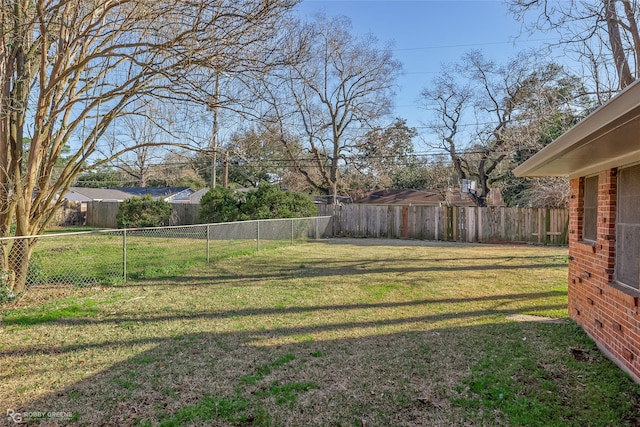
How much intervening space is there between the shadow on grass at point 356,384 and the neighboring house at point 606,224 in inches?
11.4

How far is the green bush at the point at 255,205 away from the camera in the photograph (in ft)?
53.0

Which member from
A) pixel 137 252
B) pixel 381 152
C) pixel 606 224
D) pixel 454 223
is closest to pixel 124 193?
pixel 381 152

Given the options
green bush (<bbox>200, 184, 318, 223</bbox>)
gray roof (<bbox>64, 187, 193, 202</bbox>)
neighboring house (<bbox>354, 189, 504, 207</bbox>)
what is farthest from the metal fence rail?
gray roof (<bbox>64, 187, 193, 202</bbox>)

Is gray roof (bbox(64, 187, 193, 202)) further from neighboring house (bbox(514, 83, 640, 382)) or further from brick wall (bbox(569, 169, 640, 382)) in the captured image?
neighboring house (bbox(514, 83, 640, 382))

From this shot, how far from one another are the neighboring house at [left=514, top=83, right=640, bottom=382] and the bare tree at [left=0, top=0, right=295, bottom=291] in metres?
3.46

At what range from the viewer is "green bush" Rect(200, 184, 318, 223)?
16156mm

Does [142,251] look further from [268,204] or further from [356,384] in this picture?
[356,384]

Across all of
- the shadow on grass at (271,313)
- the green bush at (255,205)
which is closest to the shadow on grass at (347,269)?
the shadow on grass at (271,313)

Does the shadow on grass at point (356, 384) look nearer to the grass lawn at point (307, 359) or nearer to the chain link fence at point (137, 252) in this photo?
the grass lawn at point (307, 359)

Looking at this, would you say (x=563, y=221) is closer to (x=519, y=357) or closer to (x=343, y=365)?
(x=519, y=357)

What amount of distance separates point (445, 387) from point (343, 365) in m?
0.88

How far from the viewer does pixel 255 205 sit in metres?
16.2

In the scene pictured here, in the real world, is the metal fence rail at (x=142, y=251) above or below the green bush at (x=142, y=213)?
below

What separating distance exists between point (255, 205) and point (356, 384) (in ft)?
44.3
